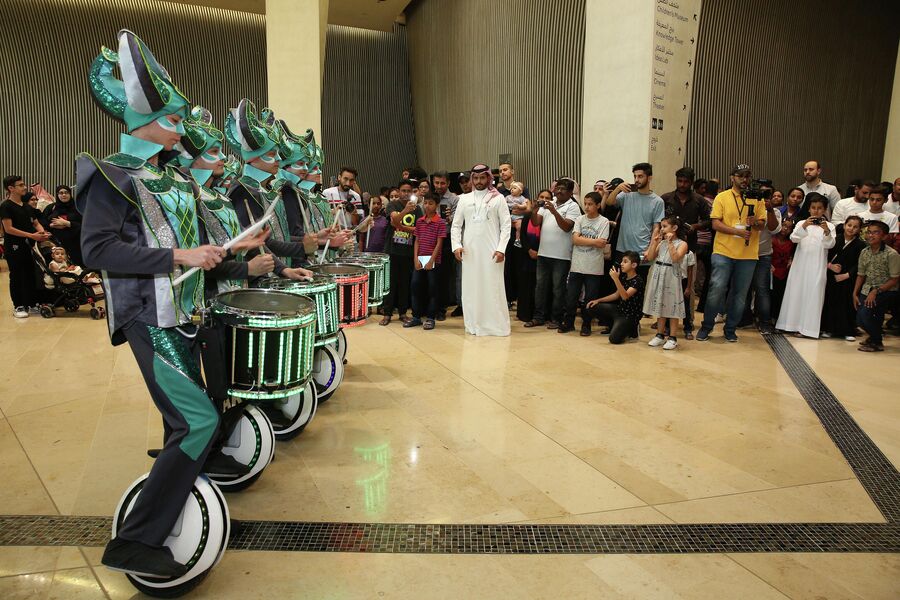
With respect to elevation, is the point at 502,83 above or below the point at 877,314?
above

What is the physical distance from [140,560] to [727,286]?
5645 mm

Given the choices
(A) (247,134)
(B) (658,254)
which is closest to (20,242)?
(A) (247,134)

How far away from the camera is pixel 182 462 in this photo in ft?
6.99

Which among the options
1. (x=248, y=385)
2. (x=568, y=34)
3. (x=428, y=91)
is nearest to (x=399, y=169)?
(x=428, y=91)

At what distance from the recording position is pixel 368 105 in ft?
52.1

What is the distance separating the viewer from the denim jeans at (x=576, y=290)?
21.3 ft

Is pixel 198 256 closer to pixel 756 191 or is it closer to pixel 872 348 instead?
pixel 756 191

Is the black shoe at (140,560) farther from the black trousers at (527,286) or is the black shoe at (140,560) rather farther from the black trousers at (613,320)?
the black trousers at (527,286)

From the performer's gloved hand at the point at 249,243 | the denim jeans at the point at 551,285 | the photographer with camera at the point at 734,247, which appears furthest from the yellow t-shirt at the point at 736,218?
the performer's gloved hand at the point at 249,243

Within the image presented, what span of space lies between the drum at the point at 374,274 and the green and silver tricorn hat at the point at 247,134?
3.41ft

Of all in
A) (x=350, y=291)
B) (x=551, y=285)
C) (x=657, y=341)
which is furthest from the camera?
(x=551, y=285)

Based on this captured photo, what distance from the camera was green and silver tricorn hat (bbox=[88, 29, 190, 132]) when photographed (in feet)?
6.80

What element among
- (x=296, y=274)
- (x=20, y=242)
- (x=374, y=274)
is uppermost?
(x=296, y=274)

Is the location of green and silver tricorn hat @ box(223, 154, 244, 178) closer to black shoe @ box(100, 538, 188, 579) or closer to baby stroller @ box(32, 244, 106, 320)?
black shoe @ box(100, 538, 188, 579)
